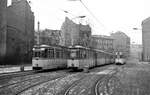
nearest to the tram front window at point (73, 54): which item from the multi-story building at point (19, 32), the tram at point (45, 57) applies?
the tram at point (45, 57)

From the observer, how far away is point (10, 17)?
4431 cm

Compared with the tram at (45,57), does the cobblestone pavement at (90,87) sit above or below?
below

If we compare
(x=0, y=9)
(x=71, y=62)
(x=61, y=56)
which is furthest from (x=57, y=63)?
(x=0, y=9)

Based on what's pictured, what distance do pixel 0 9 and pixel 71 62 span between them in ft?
80.5

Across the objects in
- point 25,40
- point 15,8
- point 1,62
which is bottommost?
point 1,62

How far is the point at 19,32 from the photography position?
4559 cm

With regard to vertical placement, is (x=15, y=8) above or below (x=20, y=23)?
above

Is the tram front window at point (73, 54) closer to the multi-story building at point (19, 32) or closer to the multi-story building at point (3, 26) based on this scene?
the multi-story building at point (3, 26)

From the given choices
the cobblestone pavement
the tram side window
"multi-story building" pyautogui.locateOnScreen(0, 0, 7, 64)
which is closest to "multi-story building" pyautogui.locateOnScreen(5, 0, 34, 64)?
"multi-story building" pyautogui.locateOnScreen(0, 0, 7, 64)

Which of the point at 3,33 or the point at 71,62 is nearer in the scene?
the point at 71,62

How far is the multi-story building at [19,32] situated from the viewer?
139 feet

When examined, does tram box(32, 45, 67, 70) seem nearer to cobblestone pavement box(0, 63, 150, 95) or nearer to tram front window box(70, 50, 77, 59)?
tram front window box(70, 50, 77, 59)

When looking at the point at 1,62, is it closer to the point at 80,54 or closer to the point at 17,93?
the point at 80,54

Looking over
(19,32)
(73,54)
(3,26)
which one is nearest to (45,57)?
(73,54)
